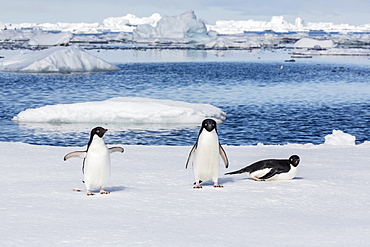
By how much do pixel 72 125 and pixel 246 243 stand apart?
14.4 m

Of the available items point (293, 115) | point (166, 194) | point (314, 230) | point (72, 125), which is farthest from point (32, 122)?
point (314, 230)

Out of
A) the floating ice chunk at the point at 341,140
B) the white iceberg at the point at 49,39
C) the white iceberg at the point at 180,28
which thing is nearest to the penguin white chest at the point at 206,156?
the floating ice chunk at the point at 341,140

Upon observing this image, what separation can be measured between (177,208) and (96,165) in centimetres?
102

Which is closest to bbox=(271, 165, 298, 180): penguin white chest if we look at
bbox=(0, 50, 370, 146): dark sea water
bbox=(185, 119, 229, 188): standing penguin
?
bbox=(185, 119, 229, 188): standing penguin

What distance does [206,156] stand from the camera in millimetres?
5918

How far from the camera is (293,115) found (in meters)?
21.2

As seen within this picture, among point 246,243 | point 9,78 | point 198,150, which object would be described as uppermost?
point 9,78

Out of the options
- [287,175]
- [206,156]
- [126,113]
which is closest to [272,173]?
[287,175]

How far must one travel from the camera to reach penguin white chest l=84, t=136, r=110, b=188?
546cm

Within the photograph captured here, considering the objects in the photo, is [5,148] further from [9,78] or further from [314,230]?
[9,78]

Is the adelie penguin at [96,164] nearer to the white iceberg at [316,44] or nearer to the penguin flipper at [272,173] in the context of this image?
the penguin flipper at [272,173]

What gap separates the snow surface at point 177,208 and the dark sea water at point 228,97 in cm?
800

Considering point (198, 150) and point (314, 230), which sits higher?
point (198, 150)

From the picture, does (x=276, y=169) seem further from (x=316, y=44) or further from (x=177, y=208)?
(x=316, y=44)
